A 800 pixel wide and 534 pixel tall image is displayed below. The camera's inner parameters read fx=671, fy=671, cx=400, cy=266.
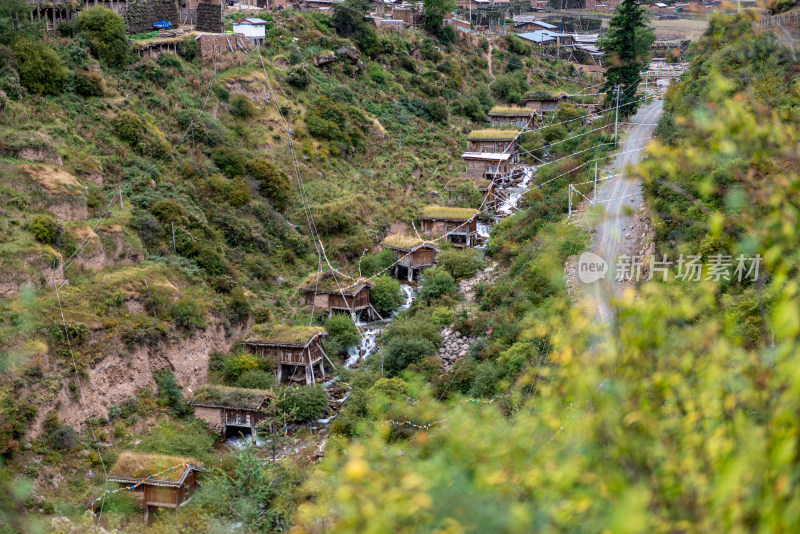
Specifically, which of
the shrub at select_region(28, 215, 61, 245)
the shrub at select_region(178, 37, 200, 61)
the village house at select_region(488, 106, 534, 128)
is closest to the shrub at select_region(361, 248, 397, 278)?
the shrub at select_region(28, 215, 61, 245)

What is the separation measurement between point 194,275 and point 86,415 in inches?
284

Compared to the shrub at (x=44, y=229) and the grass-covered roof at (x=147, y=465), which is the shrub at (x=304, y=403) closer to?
the grass-covered roof at (x=147, y=465)

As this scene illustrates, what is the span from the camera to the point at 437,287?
2748 cm

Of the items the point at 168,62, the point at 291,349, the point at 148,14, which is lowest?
the point at 291,349

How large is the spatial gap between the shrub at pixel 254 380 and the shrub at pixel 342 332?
12.5 ft

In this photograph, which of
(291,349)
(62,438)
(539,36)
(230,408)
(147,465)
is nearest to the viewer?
(147,465)

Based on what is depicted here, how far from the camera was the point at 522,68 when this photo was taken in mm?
61031

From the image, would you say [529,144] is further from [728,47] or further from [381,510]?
[381,510]

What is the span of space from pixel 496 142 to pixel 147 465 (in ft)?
103

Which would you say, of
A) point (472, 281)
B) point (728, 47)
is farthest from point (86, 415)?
point (728, 47)

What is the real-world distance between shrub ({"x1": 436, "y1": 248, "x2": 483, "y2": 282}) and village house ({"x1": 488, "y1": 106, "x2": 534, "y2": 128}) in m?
19.8

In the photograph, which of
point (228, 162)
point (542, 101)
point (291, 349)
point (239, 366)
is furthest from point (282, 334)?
point (542, 101)

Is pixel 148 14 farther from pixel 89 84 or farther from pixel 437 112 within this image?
pixel 437 112

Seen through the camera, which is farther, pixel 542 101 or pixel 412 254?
pixel 542 101
